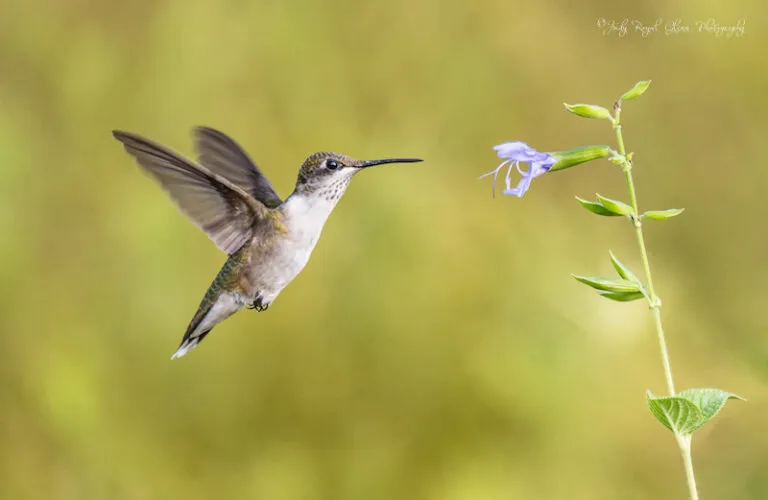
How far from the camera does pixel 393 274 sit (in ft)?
5.03

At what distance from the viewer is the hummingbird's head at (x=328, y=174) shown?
81 cm

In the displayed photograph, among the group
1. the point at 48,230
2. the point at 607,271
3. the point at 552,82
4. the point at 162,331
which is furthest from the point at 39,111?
the point at 607,271

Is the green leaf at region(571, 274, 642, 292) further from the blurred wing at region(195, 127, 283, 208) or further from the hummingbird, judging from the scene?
the blurred wing at region(195, 127, 283, 208)

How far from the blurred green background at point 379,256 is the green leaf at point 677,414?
951 mm

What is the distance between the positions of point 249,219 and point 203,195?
7 cm

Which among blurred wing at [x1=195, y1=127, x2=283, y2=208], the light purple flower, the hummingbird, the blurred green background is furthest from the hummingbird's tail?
the blurred green background

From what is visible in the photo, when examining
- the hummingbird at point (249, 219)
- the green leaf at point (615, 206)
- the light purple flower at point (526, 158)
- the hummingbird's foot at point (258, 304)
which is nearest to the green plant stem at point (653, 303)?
the green leaf at point (615, 206)

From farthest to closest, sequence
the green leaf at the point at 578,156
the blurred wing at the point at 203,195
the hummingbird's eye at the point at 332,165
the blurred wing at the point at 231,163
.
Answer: the blurred wing at the point at 231,163 → the hummingbird's eye at the point at 332,165 → the blurred wing at the point at 203,195 → the green leaf at the point at 578,156

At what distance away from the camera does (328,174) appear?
32.1 inches

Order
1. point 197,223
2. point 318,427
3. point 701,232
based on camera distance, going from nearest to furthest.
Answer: point 197,223
point 318,427
point 701,232

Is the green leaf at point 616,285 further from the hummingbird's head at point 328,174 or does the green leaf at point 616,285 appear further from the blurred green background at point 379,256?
the blurred green background at point 379,256

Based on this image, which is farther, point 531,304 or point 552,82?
point 552,82

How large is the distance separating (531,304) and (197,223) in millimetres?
835

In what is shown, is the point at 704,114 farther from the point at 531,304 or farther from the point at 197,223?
the point at 197,223
